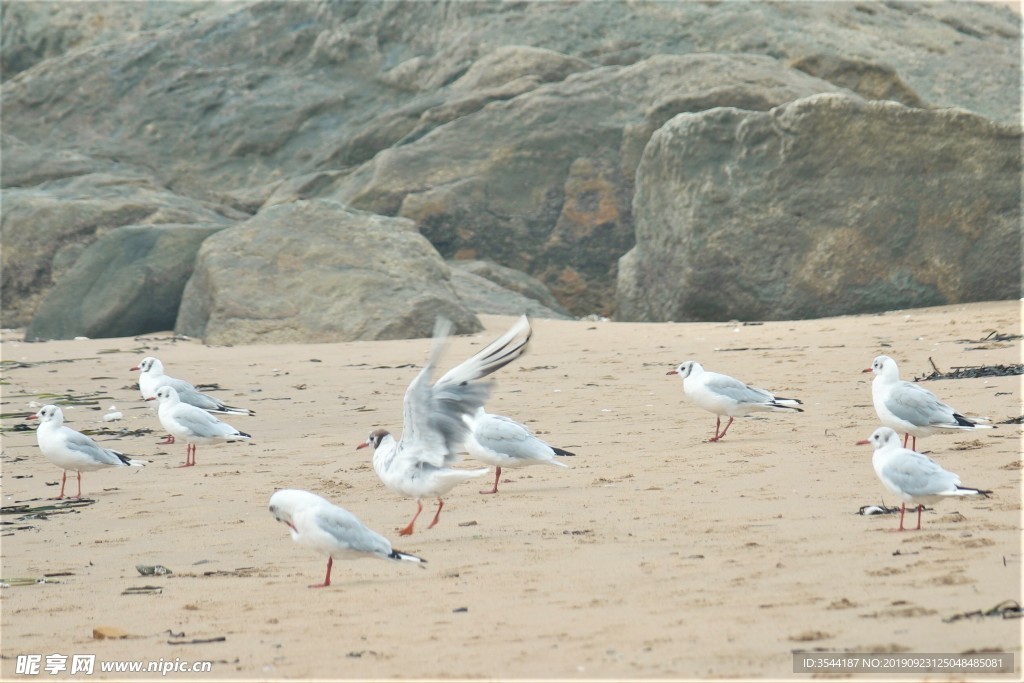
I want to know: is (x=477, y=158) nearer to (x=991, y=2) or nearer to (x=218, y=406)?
(x=218, y=406)

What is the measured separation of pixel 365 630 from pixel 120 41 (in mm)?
23772

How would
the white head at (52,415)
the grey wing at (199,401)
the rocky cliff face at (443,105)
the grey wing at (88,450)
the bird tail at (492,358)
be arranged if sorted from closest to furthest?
the bird tail at (492,358), the grey wing at (88,450), the white head at (52,415), the grey wing at (199,401), the rocky cliff face at (443,105)

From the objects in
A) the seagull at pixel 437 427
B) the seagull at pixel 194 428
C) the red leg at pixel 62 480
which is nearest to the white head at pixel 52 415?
the red leg at pixel 62 480

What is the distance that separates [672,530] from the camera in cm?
591

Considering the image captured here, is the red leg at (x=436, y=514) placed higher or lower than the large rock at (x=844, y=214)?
higher

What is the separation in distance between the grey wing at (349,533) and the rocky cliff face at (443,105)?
8447 mm

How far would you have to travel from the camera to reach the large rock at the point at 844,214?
13.9 meters

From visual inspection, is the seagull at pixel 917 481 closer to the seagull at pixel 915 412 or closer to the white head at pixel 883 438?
the white head at pixel 883 438

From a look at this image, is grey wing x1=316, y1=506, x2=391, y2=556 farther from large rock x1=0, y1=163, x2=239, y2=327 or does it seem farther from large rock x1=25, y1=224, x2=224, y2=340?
large rock x1=0, y1=163, x2=239, y2=327

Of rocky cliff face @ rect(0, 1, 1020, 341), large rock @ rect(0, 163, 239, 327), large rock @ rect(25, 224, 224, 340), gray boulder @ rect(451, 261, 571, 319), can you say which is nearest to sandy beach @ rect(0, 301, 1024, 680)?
large rock @ rect(25, 224, 224, 340)

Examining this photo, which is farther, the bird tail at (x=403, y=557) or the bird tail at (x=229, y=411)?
the bird tail at (x=229, y=411)

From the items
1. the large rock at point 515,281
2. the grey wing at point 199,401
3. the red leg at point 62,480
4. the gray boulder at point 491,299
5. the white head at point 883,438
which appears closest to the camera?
the white head at point 883,438

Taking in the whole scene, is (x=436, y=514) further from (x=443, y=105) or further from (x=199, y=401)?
(x=443, y=105)

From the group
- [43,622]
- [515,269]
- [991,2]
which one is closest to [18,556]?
[43,622]
